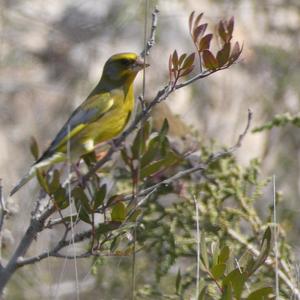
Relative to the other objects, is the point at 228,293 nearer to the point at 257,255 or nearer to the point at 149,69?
the point at 257,255

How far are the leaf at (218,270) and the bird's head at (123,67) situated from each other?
1.24m

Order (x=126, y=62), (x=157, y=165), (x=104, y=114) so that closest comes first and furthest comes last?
(x=157, y=165) < (x=104, y=114) < (x=126, y=62)

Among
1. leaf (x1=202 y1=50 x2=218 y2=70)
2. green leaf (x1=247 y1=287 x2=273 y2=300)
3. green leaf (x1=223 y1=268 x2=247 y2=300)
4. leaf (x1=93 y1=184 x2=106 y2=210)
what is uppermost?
leaf (x1=202 y1=50 x2=218 y2=70)

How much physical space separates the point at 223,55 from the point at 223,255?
0.54 metres

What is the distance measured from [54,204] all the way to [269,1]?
5.88 metres

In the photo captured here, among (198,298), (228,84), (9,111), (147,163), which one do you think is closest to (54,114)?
(9,111)

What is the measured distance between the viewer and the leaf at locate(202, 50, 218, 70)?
241 cm

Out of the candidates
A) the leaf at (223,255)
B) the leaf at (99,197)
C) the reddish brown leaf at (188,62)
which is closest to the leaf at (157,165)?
the leaf at (99,197)

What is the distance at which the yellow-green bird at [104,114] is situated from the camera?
121 inches

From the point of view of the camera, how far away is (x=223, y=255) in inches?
88.6

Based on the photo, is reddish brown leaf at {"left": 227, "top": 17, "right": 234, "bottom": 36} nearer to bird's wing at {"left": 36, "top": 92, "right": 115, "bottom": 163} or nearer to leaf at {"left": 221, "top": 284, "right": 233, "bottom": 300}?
leaf at {"left": 221, "top": 284, "right": 233, "bottom": 300}

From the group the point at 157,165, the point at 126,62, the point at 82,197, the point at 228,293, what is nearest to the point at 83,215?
the point at 82,197

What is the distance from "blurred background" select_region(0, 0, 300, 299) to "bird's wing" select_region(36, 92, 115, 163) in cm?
289

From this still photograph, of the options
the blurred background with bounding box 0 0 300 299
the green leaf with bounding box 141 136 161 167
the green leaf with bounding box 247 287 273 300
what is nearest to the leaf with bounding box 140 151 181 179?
the green leaf with bounding box 141 136 161 167
